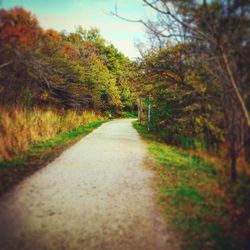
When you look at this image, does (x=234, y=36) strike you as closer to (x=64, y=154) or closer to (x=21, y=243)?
(x=21, y=243)

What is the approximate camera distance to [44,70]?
10867 mm

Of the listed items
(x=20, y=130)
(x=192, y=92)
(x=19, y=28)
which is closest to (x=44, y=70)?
(x=20, y=130)

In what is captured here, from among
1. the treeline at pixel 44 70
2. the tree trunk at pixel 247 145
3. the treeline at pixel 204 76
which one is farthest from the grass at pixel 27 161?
the tree trunk at pixel 247 145

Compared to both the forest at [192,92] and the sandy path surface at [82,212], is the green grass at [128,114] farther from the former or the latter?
the sandy path surface at [82,212]

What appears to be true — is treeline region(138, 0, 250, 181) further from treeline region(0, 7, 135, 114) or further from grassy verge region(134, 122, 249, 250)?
treeline region(0, 7, 135, 114)

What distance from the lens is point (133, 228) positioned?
Answer: 4438 mm

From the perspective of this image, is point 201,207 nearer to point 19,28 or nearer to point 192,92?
point 192,92

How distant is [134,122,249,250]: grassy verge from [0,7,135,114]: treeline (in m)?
5.23

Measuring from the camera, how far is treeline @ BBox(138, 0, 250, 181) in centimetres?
512

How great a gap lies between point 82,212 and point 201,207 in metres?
2.34

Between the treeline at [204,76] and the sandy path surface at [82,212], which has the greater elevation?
the treeline at [204,76]

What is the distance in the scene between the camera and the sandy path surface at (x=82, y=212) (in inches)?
156

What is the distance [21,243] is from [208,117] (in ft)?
28.0

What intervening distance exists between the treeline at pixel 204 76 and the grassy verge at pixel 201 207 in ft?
3.38
